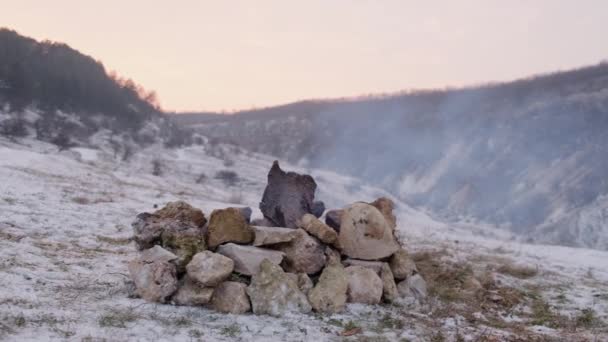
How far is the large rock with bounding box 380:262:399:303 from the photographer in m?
6.32

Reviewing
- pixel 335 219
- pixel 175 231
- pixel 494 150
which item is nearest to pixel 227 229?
pixel 175 231

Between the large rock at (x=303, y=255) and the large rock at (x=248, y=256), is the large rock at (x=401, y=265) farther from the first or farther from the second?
the large rock at (x=248, y=256)

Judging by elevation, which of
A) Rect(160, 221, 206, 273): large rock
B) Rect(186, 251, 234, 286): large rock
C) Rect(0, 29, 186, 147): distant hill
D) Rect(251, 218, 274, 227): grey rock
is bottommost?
Rect(186, 251, 234, 286): large rock

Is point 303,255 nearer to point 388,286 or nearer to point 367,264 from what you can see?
point 367,264

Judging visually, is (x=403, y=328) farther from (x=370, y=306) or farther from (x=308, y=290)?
(x=308, y=290)

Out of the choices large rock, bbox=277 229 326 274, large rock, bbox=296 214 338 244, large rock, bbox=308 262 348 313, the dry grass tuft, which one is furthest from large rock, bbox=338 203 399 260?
the dry grass tuft

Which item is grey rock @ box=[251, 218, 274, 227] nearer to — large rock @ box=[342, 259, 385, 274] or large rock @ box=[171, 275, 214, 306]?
large rock @ box=[342, 259, 385, 274]

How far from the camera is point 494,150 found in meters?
32.8

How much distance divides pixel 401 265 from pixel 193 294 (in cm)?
291

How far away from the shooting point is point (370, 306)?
6012mm

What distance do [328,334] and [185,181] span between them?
16.8 metres

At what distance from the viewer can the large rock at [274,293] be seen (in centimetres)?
535

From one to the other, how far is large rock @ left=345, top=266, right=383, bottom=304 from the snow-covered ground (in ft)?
0.51

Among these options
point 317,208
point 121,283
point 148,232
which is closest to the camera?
point 121,283
